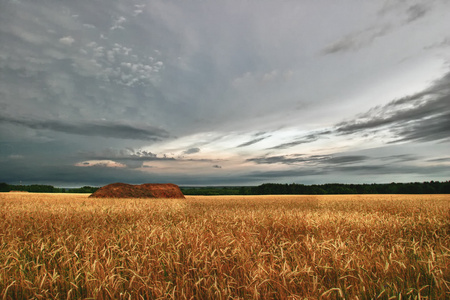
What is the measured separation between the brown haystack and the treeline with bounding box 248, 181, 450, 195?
112ft

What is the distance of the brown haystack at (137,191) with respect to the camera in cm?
1973

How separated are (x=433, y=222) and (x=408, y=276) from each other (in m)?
5.06

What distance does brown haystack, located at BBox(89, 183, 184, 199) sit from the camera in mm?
19734

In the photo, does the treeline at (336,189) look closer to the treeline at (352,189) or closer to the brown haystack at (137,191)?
the treeline at (352,189)

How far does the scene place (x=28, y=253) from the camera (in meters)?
3.95

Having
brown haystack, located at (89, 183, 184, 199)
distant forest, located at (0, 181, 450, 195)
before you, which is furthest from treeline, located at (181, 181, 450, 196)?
brown haystack, located at (89, 183, 184, 199)

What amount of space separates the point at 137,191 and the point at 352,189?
54.8 m

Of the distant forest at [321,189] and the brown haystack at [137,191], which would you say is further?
the distant forest at [321,189]

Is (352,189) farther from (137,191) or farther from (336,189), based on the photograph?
(137,191)

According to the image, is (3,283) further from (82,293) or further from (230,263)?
(230,263)

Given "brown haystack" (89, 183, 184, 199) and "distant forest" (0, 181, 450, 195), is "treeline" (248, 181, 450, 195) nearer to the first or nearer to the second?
"distant forest" (0, 181, 450, 195)

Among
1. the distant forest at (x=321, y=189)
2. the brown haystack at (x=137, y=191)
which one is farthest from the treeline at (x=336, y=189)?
the brown haystack at (x=137, y=191)

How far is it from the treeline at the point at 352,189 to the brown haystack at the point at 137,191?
34.2m

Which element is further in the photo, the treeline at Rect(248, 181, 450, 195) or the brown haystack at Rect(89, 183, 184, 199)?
the treeline at Rect(248, 181, 450, 195)
